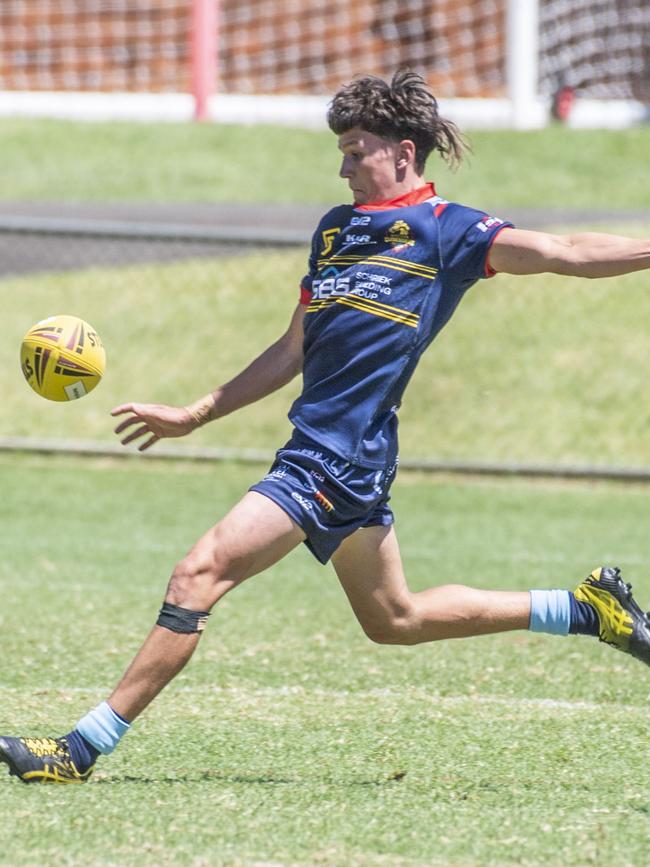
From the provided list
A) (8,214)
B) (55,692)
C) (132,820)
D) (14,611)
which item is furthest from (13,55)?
(132,820)

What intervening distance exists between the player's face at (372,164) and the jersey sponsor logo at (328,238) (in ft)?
0.51

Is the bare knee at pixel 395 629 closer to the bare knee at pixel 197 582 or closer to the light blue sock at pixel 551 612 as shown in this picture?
the light blue sock at pixel 551 612

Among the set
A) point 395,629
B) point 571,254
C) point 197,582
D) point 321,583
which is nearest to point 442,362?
point 321,583

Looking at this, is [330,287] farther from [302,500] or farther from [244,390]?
[302,500]

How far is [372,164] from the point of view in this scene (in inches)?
200

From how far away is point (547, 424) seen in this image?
1258 cm

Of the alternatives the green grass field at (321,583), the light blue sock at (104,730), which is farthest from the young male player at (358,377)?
the green grass field at (321,583)

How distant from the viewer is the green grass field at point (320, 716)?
14.2 ft

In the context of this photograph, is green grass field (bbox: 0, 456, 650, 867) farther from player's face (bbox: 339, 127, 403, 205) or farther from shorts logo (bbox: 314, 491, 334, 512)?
player's face (bbox: 339, 127, 403, 205)

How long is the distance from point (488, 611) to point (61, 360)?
5.88 feet

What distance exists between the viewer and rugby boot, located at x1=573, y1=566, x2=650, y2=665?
5375mm

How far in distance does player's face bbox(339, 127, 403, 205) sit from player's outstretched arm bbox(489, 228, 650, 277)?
0.44m

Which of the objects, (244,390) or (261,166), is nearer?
(244,390)

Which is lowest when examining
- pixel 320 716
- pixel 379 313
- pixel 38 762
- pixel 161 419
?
pixel 320 716
